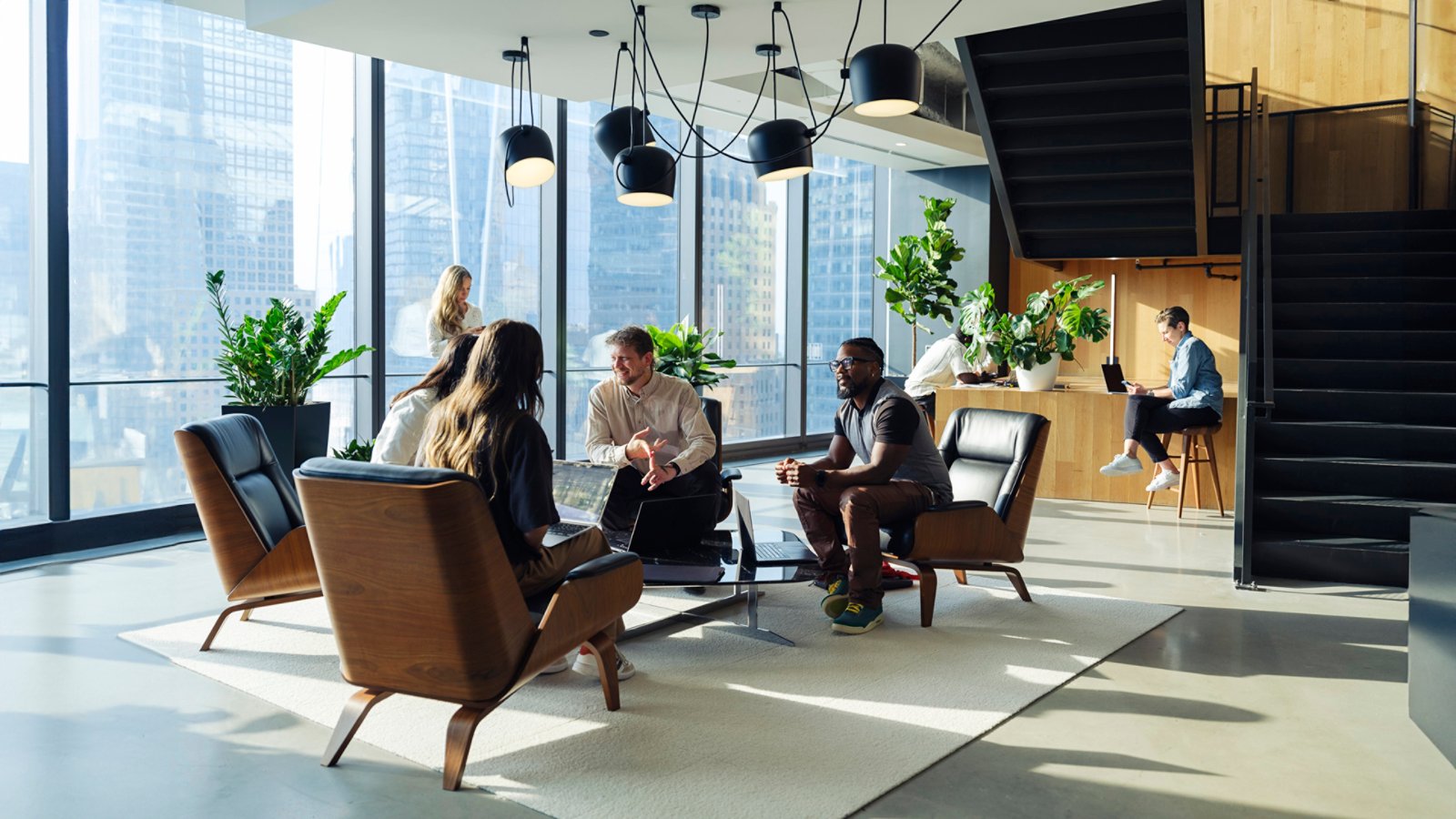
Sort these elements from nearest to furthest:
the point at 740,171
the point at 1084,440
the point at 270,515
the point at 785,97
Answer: the point at 270,515, the point at 1084,440, the point at 785,97, the point at 740,171

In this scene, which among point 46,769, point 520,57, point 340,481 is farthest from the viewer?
point 520,57

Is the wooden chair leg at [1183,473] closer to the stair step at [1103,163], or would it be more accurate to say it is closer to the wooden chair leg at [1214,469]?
the wooden chair leg at [1214,469]

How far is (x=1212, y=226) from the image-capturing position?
28.5 ft

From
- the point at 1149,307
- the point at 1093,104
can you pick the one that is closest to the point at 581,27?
the point at 1093,104

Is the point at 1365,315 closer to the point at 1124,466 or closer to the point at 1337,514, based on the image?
the point at 1124,466

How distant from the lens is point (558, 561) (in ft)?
10.9

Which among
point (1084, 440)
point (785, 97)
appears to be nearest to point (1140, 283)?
point (1084, 440)

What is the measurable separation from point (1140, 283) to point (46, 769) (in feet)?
34.6

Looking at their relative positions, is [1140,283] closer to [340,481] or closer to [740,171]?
[740,171]

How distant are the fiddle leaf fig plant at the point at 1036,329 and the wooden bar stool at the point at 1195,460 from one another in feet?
3.22

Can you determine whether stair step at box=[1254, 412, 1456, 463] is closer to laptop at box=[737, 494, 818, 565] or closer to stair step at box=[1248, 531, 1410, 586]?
stair step at box=[1248, 531, 1410, 586]

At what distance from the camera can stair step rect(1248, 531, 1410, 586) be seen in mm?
5199

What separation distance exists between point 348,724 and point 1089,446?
621 cm

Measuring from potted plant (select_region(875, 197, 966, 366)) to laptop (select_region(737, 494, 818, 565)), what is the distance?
646cm
